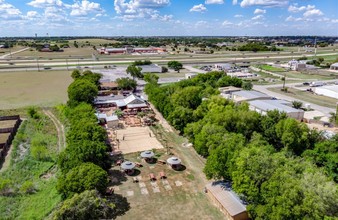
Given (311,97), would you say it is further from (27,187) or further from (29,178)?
(27,187)

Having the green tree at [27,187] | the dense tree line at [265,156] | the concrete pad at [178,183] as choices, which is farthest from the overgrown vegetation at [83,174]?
the dense tree line at [265,156]

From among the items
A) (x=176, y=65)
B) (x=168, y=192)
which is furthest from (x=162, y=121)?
(x=176, y=65)

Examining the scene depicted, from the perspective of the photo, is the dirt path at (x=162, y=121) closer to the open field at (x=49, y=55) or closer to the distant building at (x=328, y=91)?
the distant building at (x=328, y=91)

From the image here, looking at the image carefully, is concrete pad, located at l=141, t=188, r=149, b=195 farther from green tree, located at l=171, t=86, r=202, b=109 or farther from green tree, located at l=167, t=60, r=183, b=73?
green tree, located at l=167, t=60, r=183, b=73

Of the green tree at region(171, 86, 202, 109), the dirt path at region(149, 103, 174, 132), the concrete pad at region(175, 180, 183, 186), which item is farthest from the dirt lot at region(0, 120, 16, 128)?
the concrete pad at region(175, 180, 183, 186)

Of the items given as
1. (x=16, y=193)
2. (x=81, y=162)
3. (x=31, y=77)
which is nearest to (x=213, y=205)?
(x=81, y=162)

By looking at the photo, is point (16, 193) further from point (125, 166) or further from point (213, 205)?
point (213, 205)
